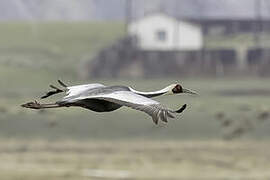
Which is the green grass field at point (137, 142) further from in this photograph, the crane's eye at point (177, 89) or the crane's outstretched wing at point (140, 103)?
the crane's outstretched wing at point (140, 103)

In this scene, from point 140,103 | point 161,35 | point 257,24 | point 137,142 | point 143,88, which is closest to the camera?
point 140,103

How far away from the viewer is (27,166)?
3394cm

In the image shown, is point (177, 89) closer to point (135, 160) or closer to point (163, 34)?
point (135, 160)

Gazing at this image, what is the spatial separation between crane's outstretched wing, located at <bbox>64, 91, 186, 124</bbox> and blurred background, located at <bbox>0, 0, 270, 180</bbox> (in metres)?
25.1

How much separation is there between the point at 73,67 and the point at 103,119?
33926 mm

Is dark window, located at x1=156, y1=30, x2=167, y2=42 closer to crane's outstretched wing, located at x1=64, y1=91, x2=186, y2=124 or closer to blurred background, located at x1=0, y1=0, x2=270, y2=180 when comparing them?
blurred background, located at x1=0, y1=0, x2=270, y2=180

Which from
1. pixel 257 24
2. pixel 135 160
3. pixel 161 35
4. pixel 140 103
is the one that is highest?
pixel 257 24

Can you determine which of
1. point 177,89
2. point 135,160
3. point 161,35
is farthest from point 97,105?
point 161,35

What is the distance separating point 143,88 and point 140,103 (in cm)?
4755

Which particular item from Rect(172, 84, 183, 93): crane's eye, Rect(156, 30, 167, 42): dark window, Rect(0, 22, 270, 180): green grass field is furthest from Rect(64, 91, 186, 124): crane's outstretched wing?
Rect(156, 30, 167, 42): dark window

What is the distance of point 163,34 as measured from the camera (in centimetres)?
8175

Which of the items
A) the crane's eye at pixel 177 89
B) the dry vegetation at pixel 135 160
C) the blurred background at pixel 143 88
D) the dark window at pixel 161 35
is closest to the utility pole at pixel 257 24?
the blurred background at pixel 143 88

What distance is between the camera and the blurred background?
3534cm

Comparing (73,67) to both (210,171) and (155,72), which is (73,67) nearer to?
(155,72)
